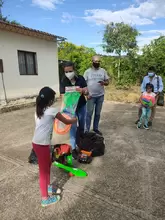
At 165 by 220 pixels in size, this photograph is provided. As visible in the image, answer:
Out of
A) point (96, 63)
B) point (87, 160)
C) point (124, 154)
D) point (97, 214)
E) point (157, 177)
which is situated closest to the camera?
point (97, 214)

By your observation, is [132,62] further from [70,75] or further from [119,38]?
[70,75]

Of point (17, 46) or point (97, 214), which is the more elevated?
point (17, 46)

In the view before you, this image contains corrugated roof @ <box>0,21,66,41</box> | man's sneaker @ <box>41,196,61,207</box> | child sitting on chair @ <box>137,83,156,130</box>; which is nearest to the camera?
man's sneaker @ <box>41,196,61,207</box>

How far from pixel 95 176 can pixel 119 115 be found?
3919 millimetres

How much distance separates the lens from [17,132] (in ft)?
15.1

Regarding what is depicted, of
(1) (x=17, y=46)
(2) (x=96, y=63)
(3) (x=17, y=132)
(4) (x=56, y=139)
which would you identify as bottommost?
(3) (x=17, y=132)

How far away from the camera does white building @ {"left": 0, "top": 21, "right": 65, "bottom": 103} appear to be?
6.95 meters

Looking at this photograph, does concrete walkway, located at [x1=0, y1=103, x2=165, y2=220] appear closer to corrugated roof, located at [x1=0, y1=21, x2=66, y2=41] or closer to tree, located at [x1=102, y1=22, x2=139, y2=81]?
corrugated roof, located at [x1=0, y1=21, x2=66, y2=41]

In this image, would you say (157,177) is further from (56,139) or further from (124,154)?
(56,139)

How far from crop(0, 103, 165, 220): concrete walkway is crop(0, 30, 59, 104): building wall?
13.2ft

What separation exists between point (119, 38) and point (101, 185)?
37.7 feet

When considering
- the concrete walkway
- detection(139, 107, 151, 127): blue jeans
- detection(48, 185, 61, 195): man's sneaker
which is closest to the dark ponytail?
detection(48, 185, 61, 195): man's sneaker

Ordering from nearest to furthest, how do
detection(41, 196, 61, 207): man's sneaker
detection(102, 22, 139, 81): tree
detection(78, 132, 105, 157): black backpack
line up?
detection(41, 196, 61, 207): man's sneaker, detection(78, 132, 105, 157): black backpack, detection(102, 22, 139, 81): tree

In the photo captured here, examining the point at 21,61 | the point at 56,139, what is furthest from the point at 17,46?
the point at 56,139
